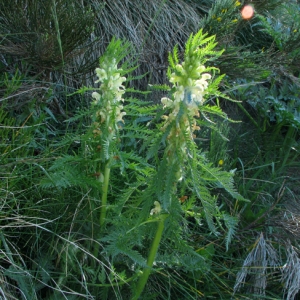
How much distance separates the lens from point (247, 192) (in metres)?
2.48

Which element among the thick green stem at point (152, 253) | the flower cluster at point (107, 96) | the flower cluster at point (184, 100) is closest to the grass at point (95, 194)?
the thick green stem at point (152, 253)

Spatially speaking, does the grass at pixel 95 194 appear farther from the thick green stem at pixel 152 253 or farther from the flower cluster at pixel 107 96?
the flower cluster at pixel 107 96

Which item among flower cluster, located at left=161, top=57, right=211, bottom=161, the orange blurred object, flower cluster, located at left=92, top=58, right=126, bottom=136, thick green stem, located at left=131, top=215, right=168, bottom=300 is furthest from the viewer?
the orange blurred object

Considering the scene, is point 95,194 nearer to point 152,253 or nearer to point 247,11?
point 152,253

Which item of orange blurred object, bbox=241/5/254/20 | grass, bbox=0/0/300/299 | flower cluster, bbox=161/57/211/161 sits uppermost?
flower cluster, bbox=161/57/211/161

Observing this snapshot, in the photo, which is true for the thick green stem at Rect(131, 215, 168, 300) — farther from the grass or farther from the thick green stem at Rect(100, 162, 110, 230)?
the thick green stem at Rect(100, 162, 110, 230)

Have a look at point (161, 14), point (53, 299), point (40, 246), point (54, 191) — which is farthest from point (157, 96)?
point (53, 299)

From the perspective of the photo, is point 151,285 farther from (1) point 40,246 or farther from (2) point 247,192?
(2) point 247,192

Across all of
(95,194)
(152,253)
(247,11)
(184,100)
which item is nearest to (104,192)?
(95,194)

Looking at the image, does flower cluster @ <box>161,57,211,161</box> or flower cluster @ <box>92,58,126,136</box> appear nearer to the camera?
flower cluster @ <box>161,57,211,161</box>

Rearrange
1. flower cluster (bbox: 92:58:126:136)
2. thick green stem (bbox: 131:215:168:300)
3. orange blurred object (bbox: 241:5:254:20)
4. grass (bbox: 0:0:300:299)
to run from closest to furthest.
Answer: thick green stem (bbox: 131:215:168:300)
flower cluster (bbox: 92:58:126:136)
grass (bbox: 0:0:300:299)
orange blurred object (bbox: 241:5:254:20)

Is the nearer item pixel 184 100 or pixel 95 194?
pixel 184 100

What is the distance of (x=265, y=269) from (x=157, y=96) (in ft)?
4.48

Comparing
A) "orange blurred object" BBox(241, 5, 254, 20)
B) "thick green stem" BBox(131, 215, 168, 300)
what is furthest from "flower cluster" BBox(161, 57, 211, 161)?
"orange blurred object" BBox(241, 5, 254, 20)
